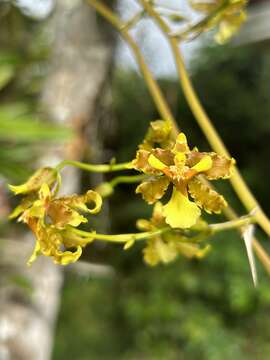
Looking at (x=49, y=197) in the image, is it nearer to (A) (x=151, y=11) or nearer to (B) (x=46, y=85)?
(A) (x=151, y=11)

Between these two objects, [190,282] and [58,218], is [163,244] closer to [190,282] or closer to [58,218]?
[58,218]

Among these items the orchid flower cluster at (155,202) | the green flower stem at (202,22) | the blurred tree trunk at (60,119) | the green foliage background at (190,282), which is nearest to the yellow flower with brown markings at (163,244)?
the orchid flower cluster at (155,202)

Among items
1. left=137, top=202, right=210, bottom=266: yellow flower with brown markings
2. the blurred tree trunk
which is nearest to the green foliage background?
the blurred tree trunk

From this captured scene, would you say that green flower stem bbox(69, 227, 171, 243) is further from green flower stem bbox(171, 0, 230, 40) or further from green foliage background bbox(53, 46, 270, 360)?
green foliage background bbox(53, 46, 270, 360)

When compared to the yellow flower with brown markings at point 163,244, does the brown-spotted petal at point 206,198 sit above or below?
below

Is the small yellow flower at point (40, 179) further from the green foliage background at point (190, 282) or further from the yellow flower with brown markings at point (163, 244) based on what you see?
the green foliage background at point (190, 282)
